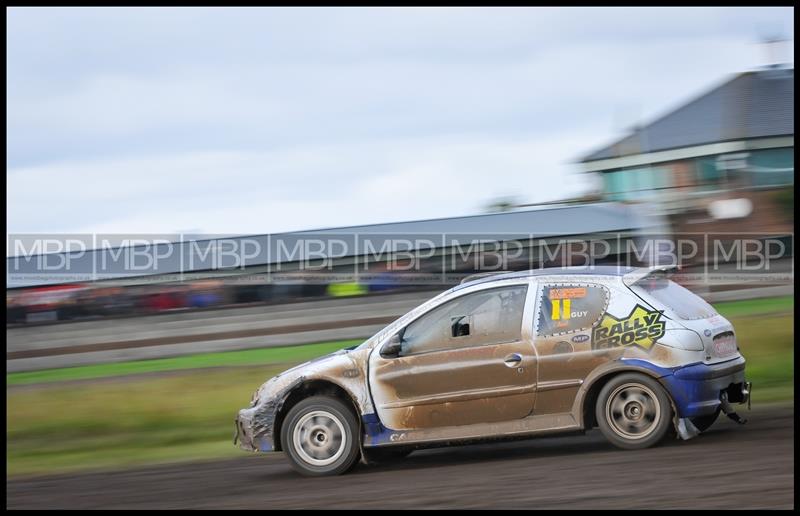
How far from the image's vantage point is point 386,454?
28.4ft

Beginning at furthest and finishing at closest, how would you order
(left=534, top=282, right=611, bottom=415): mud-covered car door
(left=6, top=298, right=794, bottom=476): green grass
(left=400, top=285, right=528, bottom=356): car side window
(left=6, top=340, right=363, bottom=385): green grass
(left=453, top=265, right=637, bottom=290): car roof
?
1. (left=6, top=340, right=363, bottom=385): green grass
2. (left=6, top=298, right=794, bottom=476): green grass
3. (left=453, top=265, right=637, bottom=290): car roof
4. (left=400, top=285, right=528, bottom=356): car side window
5. (left=534, top=282, right=611, bottom=415): mud-covered car door

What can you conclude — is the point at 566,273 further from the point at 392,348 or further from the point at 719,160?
the point at 719,160

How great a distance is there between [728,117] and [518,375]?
82.8ft

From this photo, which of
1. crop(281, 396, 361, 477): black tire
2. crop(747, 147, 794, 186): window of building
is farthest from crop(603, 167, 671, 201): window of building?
crop(281, 396, 361, 477): black tire

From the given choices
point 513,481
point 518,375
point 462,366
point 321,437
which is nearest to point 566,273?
point 518,375

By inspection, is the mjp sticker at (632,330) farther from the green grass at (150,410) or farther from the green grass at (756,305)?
the green grass at (756,305)

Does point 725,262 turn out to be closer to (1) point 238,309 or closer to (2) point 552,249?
(2) point 552,249

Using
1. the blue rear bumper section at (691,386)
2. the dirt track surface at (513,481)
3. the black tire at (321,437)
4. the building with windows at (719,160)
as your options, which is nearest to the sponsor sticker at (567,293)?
the blue rear bumper section at (691,386)

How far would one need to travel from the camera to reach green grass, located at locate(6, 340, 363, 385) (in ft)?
59.6

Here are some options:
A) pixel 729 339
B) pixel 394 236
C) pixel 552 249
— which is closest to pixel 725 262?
pixel 552 249

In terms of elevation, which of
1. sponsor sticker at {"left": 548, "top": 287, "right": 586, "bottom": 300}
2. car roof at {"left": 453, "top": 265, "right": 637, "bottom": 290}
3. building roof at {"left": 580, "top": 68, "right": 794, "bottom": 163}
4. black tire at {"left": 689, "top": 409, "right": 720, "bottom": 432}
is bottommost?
black tire at {"left": 689, "top": 409, "right": 720, "bottom": 432}

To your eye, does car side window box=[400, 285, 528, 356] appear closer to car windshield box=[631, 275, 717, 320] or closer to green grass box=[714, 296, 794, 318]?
car windshield box=[631, 275, 717, 320]

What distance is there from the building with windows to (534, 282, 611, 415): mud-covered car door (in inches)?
567

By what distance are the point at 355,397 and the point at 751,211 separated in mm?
17550
